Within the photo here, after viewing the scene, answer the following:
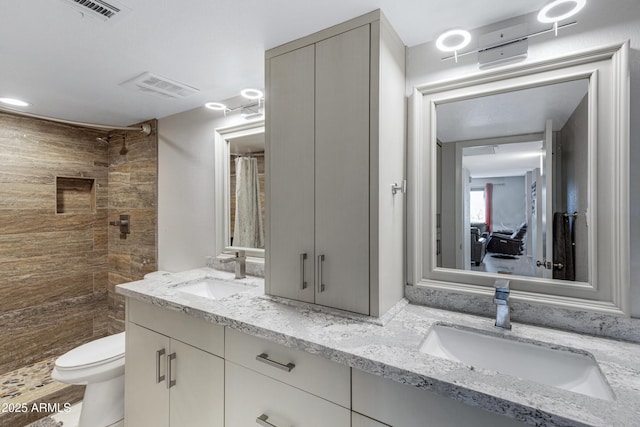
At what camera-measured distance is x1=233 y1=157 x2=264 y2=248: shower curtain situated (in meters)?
2.08

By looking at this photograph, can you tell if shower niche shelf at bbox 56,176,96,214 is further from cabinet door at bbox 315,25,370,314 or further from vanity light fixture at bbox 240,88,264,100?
cabinet door at bbox 315,25,370,314

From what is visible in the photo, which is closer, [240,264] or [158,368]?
[158,368]

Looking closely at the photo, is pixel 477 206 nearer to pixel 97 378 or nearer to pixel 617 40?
pixel 617 40

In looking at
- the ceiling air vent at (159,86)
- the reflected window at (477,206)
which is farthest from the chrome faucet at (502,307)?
the ceiling air vent at (159,86)

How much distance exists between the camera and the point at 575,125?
1.21m

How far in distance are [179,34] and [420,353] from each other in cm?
171

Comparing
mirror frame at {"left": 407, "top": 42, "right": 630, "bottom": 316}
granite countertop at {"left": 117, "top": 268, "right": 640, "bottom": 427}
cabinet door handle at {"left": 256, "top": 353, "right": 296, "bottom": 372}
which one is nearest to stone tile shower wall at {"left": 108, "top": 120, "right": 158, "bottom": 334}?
granite countertop at {"left": 117, "top": 268, "right": 640, "bottom": 427}

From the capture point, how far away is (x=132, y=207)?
2.84 meters

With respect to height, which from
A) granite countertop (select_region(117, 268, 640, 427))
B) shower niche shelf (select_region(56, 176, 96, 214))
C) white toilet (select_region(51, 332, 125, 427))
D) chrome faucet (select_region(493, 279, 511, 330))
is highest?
shower niche shelf (select_region(56, 176, 96, 214))

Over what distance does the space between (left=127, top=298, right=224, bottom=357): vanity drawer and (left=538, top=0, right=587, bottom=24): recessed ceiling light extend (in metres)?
1.81

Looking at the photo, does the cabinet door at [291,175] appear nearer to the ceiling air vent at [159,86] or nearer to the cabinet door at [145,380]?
the cabinet door at [145,380]

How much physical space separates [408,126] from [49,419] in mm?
3132

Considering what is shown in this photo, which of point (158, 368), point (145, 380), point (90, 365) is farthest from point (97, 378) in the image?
point (158, 368)

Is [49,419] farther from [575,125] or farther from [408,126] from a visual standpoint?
[575,125]
